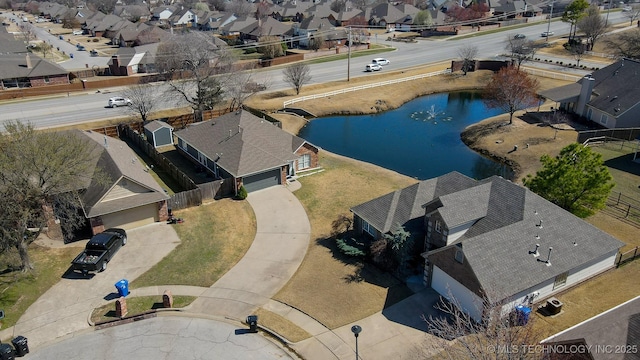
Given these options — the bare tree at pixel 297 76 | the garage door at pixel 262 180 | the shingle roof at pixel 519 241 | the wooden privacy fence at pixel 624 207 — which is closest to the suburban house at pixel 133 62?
the bare tree at pixel 297 76

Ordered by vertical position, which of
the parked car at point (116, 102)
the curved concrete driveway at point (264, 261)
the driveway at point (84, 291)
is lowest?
the curved concrete driveway at point (264, 261)

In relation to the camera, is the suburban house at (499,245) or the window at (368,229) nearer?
the suburban house at (499,245)

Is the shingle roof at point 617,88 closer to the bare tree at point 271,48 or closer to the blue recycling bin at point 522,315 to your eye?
the blue recycling bin at point 522,315

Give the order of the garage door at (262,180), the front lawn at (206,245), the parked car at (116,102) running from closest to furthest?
the front lawn at (206,245) → the garage door at (262,180) → the parked car at (116,102)

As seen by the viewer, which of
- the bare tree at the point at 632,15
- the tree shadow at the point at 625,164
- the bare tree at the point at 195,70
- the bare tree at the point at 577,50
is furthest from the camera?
the bare tree at the point at 632,15

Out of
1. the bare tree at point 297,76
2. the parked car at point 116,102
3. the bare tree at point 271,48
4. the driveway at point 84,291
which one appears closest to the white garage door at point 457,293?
the driveway at point 84,291

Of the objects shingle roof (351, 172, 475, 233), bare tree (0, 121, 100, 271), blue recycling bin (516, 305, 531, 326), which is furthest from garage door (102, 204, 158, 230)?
blue recycling bin (516, 305, 531, 326)

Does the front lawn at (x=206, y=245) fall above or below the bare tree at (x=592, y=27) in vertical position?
below

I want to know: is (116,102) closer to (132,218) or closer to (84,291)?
(132,218)

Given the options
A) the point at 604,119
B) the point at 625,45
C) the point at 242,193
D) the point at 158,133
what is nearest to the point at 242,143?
the point at 242,193
